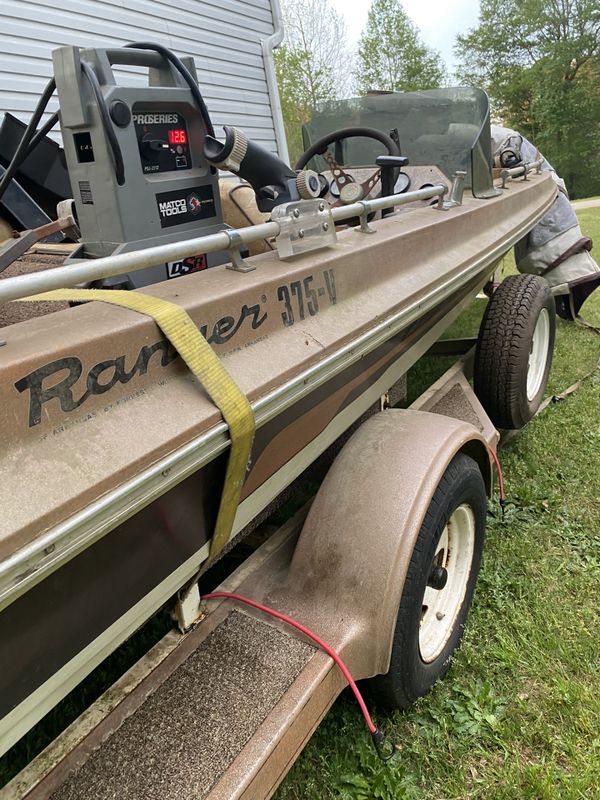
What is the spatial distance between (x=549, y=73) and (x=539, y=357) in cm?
3444

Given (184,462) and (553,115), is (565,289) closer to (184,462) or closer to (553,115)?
(184,462)

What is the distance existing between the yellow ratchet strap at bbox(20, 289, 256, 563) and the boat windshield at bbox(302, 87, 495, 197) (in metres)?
2.60

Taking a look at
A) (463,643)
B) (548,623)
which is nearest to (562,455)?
(548,623)

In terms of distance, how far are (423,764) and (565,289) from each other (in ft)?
14.2

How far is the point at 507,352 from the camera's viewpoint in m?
2.94

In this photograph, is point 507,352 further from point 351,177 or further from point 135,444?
point 135,444

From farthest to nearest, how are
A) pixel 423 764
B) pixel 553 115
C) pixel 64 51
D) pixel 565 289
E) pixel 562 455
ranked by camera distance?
pixel 553 115
pixel 565 289
pixel 562 455
pixel 423 764
pixel 64 51

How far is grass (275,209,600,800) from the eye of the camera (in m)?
1.68

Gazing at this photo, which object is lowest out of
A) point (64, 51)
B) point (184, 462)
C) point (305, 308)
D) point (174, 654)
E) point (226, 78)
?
point (174, 654)

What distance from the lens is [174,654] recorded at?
1.43 meters

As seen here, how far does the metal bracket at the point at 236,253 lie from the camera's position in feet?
4.48

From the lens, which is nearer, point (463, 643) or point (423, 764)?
point (423, 764)

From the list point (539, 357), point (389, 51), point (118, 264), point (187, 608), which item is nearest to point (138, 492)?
point (118, 264)

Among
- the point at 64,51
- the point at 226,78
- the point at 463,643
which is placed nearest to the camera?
the point at 64,51
